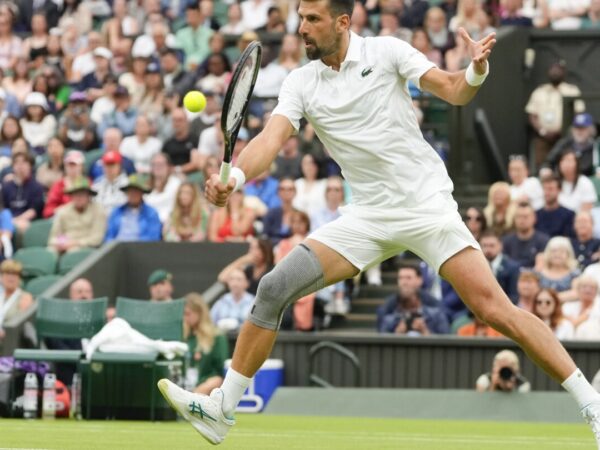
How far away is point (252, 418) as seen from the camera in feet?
43.8

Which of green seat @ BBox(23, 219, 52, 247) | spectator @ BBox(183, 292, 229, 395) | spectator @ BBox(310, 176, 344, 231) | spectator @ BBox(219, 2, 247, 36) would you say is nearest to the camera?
spectator @ BBox(183, 292, 229, 395)

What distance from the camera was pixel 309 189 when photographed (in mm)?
17562

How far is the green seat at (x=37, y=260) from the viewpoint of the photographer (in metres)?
17.9

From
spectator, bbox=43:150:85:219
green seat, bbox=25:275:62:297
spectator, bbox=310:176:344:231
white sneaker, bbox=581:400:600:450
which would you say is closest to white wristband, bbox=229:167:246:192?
white sneaker, bbox=581:400:600:450

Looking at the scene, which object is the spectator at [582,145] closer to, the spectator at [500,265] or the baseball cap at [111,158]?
the spectator at [500,265]

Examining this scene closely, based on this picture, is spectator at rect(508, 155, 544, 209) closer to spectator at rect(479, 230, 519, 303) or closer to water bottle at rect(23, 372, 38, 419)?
spectator at rect(479, 230, 519, 303)

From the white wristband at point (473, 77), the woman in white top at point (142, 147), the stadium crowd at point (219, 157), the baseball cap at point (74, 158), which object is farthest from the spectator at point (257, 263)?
the white wristband at point (473, 77)

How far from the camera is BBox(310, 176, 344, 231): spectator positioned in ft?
55.4

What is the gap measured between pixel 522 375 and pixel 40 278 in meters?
5.50

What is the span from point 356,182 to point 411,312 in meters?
7.25

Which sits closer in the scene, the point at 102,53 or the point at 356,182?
the point at 356,182

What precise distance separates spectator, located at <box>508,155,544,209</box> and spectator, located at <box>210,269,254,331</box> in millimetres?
2965

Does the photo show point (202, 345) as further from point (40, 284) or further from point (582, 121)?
point (582, 121)

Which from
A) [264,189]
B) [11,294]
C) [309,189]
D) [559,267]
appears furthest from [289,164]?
[559,267]
